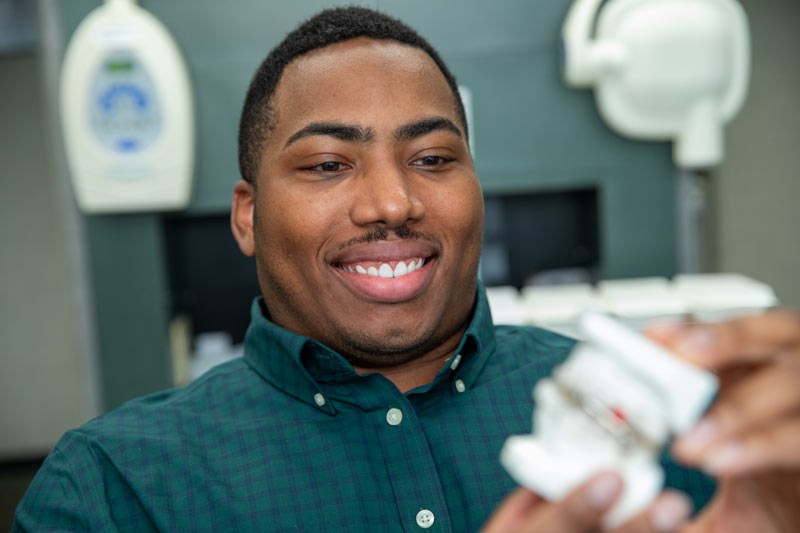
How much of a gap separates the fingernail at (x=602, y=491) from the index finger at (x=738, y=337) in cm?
11

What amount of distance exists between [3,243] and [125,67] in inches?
64.8

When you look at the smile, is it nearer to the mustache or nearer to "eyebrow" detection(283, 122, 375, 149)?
the mustache

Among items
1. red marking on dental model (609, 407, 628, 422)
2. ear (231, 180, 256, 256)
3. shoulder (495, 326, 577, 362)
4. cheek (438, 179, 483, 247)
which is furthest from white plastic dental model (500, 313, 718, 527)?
ear (231, 180, 256, 256)

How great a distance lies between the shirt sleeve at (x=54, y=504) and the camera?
31.6 inches

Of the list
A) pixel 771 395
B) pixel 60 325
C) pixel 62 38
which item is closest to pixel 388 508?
pixel 771 395

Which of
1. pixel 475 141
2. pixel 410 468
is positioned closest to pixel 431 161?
pixel 410 468

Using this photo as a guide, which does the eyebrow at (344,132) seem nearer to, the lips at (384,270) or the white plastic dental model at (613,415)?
the lips at (384,270)

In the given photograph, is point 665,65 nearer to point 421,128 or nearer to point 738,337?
point 421,128

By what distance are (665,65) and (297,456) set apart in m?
1.26

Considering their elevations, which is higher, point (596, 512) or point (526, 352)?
Result: point (596, 512)

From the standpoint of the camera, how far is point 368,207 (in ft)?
2.91

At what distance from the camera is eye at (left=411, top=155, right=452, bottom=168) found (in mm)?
960

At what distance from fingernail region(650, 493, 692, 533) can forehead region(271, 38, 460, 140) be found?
2.02 ft

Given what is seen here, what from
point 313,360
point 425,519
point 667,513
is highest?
point 667,513
